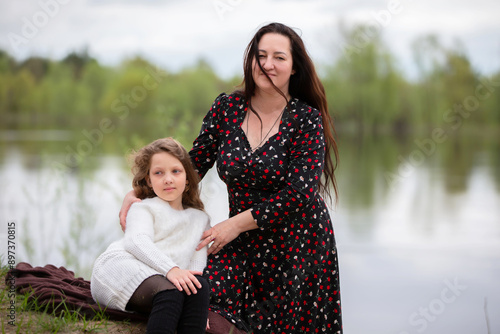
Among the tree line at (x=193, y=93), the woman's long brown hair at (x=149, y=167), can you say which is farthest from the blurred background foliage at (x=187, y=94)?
the woman's long brown hair at (x=149, y=167)

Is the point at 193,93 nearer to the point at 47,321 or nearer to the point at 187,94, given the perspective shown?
the point at 187,94

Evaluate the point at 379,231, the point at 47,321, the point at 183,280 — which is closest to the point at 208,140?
the point at 183,280

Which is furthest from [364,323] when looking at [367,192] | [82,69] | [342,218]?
[82,69]

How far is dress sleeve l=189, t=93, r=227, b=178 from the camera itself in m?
2.90

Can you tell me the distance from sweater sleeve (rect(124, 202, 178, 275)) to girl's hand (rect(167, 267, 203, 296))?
4 cm

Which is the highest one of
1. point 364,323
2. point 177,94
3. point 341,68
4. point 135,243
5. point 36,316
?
point 341,68

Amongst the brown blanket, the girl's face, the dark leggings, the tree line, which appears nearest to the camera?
the dark leggings

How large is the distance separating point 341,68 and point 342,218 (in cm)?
908

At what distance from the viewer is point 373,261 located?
23.1 feet

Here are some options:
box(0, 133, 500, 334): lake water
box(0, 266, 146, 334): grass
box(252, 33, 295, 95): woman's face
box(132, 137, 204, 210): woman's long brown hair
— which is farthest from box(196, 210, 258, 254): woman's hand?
box(0, 133, 500, 334): lake water

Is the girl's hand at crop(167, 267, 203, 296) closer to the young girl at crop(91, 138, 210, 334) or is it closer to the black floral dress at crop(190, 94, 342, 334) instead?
the young girl at crop(91, 138, 210, 334)

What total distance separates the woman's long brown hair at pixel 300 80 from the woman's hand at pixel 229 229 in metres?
0.49

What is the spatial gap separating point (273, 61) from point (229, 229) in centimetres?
79

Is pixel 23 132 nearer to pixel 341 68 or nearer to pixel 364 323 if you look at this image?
pixel 341 68
